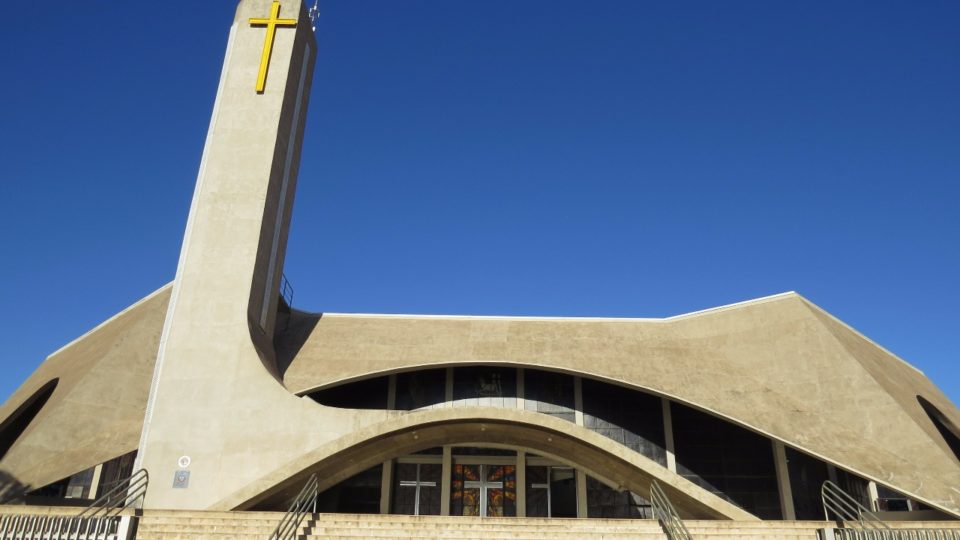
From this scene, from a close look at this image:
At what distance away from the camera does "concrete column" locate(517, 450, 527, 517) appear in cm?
2128

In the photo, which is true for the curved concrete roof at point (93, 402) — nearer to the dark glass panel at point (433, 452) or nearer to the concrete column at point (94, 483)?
the concrete column at point (94, 483)

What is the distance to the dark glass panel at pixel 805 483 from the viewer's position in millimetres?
20203

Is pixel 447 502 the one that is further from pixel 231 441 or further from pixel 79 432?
pixel 79 432

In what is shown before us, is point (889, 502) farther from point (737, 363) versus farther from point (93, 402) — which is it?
point (93, 402)

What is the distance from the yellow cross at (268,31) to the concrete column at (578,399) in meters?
12.5

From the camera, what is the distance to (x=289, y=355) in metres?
20.0

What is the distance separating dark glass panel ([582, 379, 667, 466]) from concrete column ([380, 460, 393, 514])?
19.6ft

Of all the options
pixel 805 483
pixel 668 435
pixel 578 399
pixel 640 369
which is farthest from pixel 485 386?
pixel 805 483

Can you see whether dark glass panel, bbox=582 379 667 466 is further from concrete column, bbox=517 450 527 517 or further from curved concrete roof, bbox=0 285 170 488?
curved concrete roof, bbox=0 285 170 488

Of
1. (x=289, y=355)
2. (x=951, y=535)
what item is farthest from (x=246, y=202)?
(x=951, y=535)

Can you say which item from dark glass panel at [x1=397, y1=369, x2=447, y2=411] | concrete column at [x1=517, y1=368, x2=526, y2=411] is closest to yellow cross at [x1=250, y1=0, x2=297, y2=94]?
dark glass panel at [x1=397, y1=369, x2=447, y2=411]

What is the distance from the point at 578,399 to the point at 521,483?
301cm

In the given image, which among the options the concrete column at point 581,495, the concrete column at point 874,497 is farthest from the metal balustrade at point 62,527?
the concrete column at point 874,497

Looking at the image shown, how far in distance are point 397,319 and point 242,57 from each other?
888 centimetres
